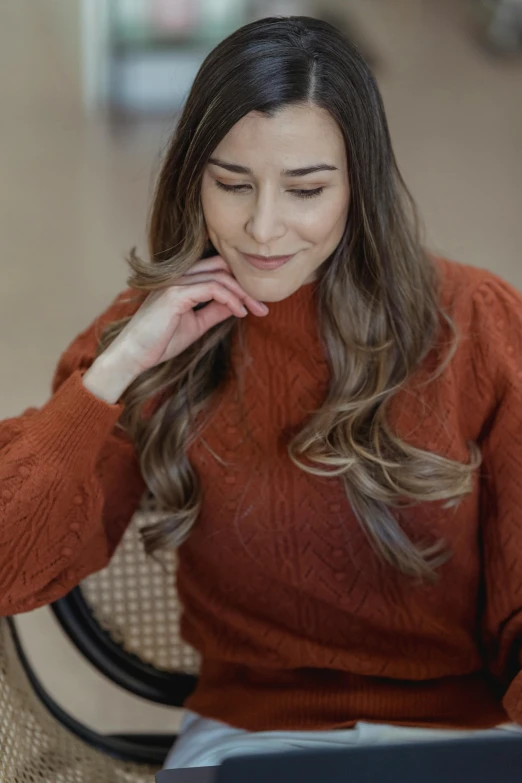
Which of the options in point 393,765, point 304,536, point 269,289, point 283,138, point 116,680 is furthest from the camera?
point 116,680

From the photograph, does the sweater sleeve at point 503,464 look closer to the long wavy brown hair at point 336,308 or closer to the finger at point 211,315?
the long wavy brown hair at point 336,308

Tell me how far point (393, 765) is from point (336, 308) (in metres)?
0.54

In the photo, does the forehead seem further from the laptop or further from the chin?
the laptop

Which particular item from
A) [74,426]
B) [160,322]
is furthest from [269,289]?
[74,426]

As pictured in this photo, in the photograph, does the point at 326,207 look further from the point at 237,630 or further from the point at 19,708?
the point at 19,708

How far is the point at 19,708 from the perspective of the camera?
3.77 feet

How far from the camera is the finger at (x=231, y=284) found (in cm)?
114

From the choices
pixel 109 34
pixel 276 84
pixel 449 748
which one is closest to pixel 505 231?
pixel 109 34

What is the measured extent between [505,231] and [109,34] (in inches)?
68.7

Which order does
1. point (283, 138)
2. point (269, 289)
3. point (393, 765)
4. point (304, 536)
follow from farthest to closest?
point (304, 536) < point (269, 289) < point (283, 138) < point (393, 765)

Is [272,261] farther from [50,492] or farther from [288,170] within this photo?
[50,492]

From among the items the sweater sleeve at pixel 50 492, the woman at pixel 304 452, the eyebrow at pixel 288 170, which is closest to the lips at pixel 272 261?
the woman at pixel 304 452

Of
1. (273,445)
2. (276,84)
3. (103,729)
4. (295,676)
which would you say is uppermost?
(276,84)

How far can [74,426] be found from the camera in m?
1.12
